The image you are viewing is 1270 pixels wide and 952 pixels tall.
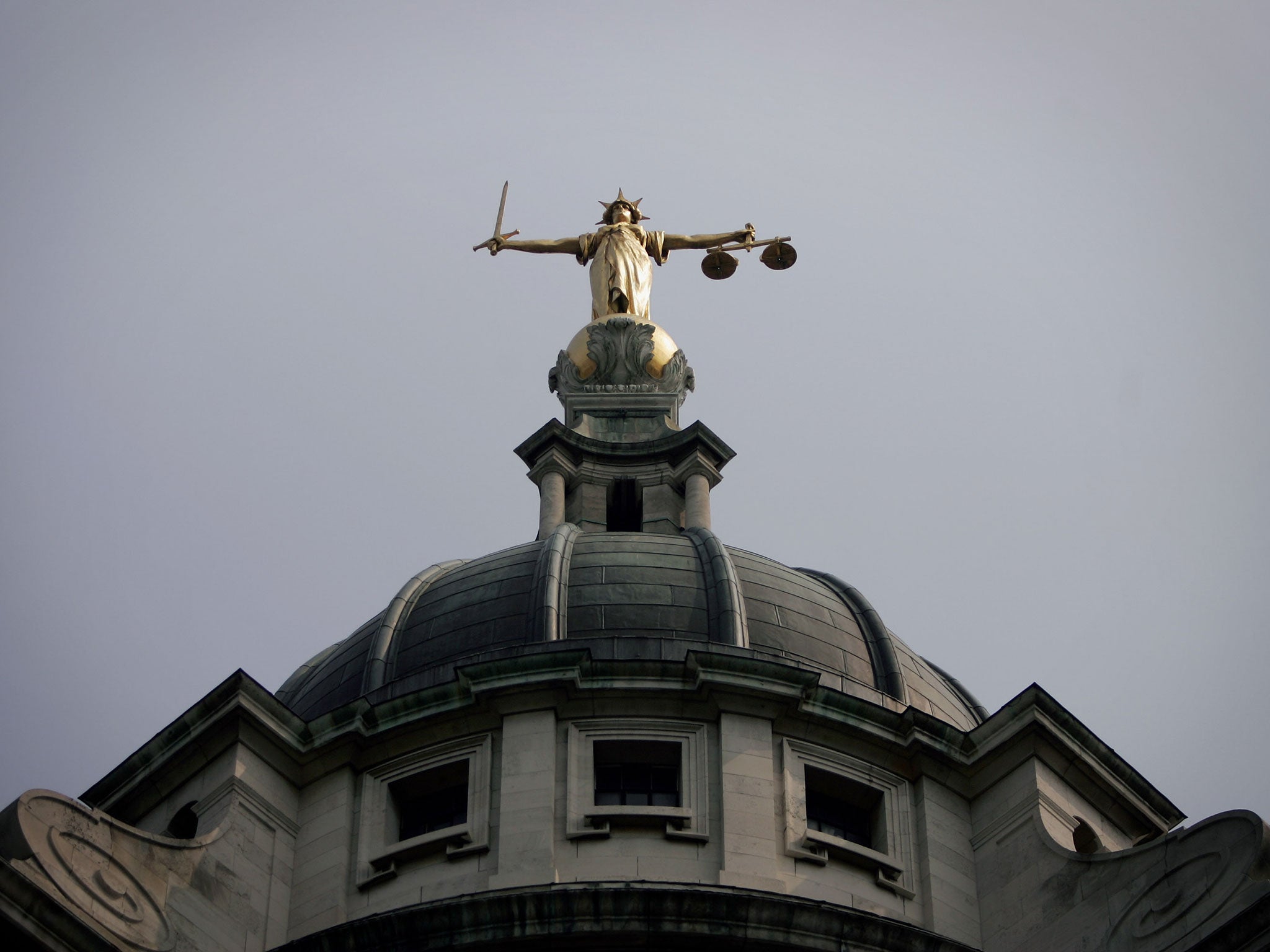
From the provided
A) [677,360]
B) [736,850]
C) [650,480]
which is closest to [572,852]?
[736,850]

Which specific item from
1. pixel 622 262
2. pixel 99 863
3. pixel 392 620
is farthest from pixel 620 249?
pixel 99 863

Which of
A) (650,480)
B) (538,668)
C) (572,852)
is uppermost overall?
(650,480)

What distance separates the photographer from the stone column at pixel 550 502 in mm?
A: 57438

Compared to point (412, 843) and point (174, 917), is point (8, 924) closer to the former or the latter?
point (174, 917)

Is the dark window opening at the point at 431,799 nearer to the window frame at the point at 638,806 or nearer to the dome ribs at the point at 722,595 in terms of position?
the window frame at the point at 638,806

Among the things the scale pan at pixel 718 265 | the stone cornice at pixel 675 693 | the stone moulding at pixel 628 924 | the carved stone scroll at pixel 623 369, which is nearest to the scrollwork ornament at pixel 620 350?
the carved stone scroll at pixel 623 369

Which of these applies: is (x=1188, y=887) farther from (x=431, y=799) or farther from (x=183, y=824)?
(x=183, y=824)

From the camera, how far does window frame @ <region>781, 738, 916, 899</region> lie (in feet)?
145

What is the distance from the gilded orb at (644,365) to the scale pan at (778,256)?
2794 mm

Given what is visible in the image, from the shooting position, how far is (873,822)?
46.0m

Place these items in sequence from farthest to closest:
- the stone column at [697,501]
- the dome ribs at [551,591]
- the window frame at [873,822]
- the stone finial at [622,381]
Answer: the stone finial at [622,381], the stone column at [697,501], the dome ribs at [551,591], the window frame at [873,822]

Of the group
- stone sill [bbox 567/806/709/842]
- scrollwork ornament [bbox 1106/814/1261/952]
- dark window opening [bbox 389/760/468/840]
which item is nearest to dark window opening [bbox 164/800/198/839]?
dark window opening [bbox 389/760/468/840]

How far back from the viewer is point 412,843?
146 ft

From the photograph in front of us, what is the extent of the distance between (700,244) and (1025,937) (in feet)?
80.3
